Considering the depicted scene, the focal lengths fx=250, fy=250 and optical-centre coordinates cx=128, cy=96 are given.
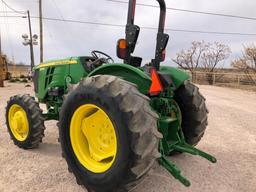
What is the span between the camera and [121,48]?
2885 millimetres

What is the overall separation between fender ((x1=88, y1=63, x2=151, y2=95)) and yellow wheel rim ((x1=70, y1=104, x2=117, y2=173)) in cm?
52

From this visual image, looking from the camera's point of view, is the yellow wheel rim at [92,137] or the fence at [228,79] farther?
the fence at [228,79]

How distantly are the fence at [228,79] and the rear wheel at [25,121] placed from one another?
57.7 feet

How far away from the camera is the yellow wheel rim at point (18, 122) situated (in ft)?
12.8

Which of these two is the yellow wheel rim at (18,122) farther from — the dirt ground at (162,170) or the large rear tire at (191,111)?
the large rear tire at (191,111)

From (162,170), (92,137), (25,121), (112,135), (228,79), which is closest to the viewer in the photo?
(112,135)

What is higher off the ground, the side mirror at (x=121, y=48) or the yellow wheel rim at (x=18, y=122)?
the side mirror at (x=121, y=48)

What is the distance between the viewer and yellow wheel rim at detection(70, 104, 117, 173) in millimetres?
2574

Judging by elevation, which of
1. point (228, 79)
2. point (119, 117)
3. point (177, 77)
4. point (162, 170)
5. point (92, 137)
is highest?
point (177, 77)

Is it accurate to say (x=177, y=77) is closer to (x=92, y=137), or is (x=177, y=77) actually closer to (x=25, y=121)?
(x=92, y=137)

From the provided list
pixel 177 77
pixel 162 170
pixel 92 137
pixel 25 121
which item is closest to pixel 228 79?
pixel 177 77

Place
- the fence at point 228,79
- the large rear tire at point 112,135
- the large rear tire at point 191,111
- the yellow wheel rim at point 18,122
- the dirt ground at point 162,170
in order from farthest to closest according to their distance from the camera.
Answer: the fence at point 228,79 → the yellow wheel rim at point 18,122 → the large rear tire at point 191,111 → the dirt ground at point 162,170 → the large rear tire at point 112,135

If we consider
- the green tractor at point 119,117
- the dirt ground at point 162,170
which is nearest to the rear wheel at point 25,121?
the green tractor at point 119,117

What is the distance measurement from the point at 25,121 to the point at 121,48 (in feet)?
6.76
